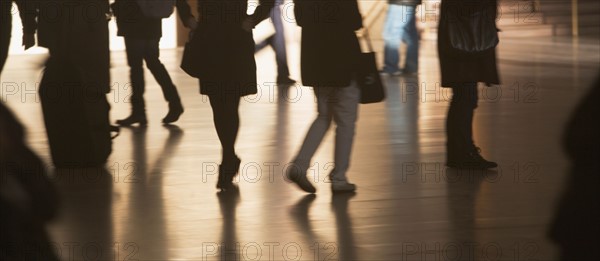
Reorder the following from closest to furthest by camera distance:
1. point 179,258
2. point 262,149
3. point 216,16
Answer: point 179,258, point 216,16, point 262,149

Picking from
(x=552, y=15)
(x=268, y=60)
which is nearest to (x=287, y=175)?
(x=268, y=60)

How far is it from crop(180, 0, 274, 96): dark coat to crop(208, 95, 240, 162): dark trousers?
2.9 inches

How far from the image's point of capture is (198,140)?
10.5 metres

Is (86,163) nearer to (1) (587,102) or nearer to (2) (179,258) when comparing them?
(2) (179,258)

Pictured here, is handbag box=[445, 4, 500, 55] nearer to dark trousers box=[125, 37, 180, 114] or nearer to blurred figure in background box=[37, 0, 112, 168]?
blurred figure in background box=[37, 0, 112, 168]

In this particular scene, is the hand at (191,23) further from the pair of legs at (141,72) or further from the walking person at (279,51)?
the walking person at (279,51)

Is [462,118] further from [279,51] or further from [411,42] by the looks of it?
[411,42]

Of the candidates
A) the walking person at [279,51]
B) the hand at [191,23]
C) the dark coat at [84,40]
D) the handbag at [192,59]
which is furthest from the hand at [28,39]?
the walking person at [279,51]

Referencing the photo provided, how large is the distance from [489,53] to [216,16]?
1924 millimetres

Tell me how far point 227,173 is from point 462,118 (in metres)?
1.74

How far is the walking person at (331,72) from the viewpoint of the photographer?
7730 mm

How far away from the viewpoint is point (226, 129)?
26.9 feet

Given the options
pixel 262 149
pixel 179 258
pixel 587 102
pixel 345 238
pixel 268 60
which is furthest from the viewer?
pixel 268 60

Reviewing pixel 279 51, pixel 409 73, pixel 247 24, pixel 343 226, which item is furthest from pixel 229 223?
pixel 409 73
